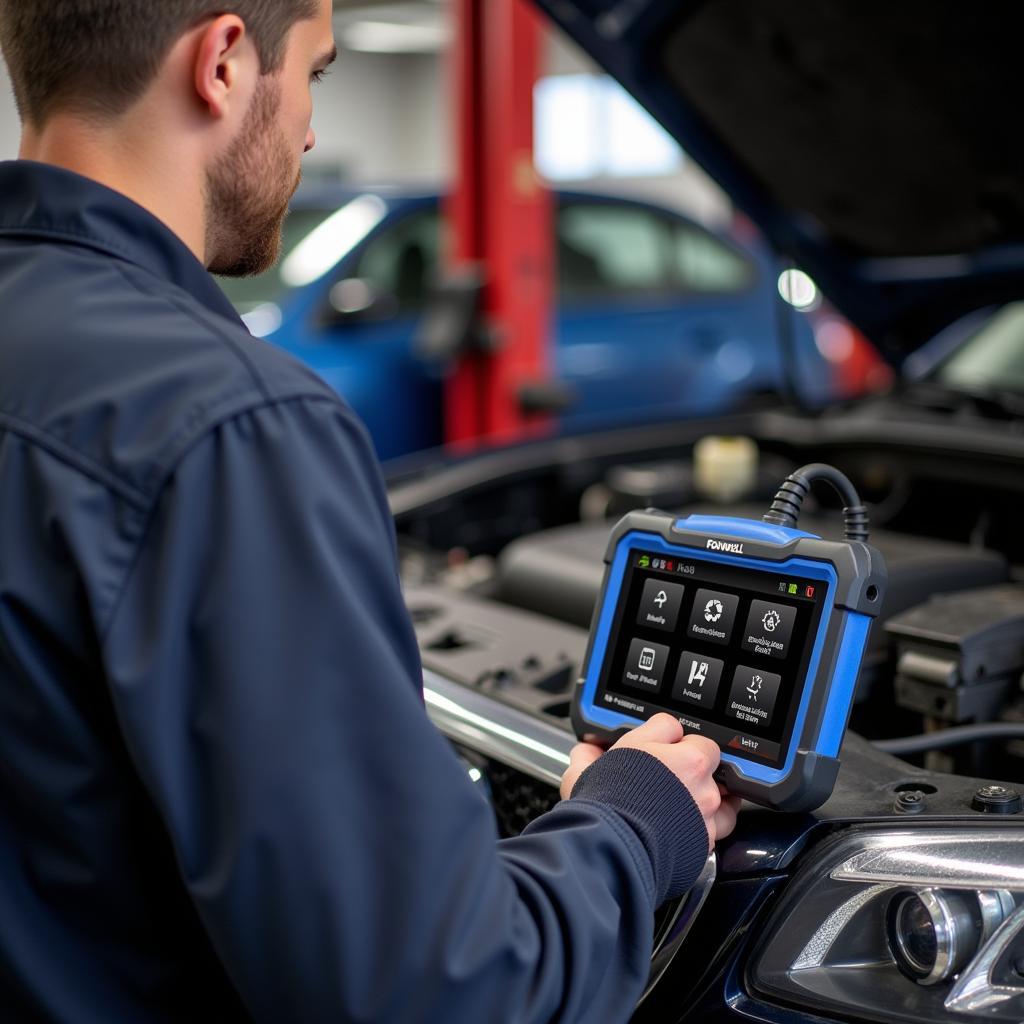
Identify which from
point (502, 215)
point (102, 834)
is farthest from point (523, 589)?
point (502, 215)

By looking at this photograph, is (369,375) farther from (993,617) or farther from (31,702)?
(31,702)

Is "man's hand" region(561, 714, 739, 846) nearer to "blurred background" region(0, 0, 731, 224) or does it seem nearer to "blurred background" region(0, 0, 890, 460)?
"blurred background" region(0, 0, 890, 460)

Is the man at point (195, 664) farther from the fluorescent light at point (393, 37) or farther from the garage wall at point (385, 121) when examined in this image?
the garage wall at point (385, 121)

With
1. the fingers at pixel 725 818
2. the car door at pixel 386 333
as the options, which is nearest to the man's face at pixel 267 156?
the fingers at pixel 725 818

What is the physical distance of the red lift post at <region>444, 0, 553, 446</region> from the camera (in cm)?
479

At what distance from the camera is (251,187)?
94 cm

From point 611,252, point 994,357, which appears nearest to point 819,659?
point 994,357

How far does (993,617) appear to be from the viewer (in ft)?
4.77

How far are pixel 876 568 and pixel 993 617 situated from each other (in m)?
0.46

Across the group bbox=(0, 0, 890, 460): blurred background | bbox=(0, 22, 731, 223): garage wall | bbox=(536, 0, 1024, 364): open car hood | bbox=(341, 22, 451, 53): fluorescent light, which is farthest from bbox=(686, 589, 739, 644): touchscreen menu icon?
bbox=(0, 22, 731, 223): garage wall

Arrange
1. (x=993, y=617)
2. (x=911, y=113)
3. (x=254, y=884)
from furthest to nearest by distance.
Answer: (x=911, y=113), (x=993, y=617), (x=254, y=884)

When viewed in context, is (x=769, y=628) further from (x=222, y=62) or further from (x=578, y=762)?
(x=222, y=62)

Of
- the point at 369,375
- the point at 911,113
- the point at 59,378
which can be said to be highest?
the point at 911,113

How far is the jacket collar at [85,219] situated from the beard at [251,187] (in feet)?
0.23
